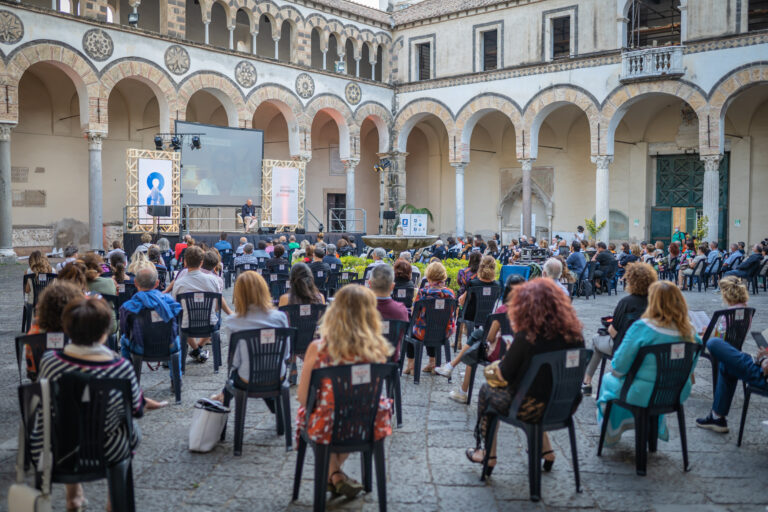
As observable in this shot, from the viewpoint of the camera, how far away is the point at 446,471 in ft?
13.1

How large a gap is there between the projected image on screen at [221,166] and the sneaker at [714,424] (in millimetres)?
15963

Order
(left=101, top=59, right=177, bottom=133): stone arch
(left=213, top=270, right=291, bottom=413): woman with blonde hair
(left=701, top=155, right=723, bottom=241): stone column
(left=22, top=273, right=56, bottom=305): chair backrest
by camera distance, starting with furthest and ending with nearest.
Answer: (left=701, top=155, right=723, bottom=241): stone column
(left=101, top=59, right=177, bottom=133): stone arch
(left=22, top=273, right=56, bottom=305): chair backrest
(left=213, top=270, right=291, bottom=413): woman with blonde hair

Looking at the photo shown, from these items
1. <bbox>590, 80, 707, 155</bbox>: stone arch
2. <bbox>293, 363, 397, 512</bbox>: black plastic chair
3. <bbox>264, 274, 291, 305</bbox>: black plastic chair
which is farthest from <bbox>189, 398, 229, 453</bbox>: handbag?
<bbox>590, 80, 707, 155</bbox>: stone arch

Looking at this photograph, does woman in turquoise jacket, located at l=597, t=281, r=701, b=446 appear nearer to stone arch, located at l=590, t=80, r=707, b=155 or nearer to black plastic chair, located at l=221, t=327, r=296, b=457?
black plastic chair, located at l=221, t=327, r=296, b=457

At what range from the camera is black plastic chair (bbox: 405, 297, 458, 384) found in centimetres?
599

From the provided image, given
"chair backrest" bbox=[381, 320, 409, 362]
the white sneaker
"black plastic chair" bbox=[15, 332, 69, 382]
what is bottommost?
the white sneaker

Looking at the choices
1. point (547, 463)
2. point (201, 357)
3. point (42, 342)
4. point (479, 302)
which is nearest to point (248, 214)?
point (201, 357)

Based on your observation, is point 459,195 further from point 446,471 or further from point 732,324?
point 446,471

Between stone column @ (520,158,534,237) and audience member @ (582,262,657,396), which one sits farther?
stone column @ (520,158,534,237)

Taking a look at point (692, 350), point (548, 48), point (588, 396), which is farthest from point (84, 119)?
point (692, 350)

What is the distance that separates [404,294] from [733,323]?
3.00 metres

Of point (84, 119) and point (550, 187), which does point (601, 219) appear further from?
point (84, 119)

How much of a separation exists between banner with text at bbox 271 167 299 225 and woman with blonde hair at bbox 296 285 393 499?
1762 cm

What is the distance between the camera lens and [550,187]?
24.9 metres
